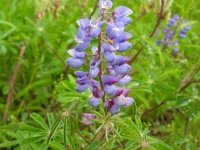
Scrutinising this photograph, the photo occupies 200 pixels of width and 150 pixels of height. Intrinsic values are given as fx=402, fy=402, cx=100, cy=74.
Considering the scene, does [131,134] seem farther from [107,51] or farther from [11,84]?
[11,84]

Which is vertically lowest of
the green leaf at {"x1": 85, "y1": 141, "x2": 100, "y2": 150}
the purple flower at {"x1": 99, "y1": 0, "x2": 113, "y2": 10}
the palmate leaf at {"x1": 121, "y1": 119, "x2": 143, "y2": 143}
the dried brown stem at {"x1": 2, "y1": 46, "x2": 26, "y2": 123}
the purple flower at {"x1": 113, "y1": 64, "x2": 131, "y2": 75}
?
the dried brown stem at {"x1": 2, "y1": 46, "x2": 26, "y2": 123}

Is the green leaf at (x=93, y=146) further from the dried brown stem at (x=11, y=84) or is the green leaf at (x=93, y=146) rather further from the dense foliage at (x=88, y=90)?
the dried brown stem at (x=11, y=84)

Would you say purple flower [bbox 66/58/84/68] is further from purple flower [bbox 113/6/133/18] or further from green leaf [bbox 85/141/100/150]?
green leaf [bbox 85/141/100/150]

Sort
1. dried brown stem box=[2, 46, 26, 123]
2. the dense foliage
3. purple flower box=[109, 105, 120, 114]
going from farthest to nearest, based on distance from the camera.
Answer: dried brown stem box=[2, 46, 26, 123]
the dense foliage
purple flower box=[109, 105, 120, 114]

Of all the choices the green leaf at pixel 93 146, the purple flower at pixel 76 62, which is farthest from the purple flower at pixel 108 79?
the green leaf at pixel 93 146

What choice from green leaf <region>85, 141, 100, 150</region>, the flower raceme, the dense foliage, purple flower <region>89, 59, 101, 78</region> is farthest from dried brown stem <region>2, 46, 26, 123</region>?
purple flower <region>89, 59, 101, 78</region>

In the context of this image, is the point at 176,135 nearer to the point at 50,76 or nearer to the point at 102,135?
the point at 102,135

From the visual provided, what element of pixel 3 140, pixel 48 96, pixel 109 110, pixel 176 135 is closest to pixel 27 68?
pixel 48 96
